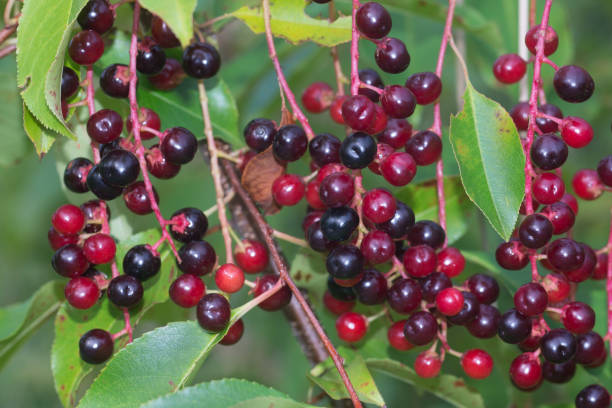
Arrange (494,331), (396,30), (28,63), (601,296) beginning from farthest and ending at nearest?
(396,30)
(601,296)
(494,331)
(28,63)

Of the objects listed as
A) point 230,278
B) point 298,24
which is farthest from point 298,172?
point 230,278

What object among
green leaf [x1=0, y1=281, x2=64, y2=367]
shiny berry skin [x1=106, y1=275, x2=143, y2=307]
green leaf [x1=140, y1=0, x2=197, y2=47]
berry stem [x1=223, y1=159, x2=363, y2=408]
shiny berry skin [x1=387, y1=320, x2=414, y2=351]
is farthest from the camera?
green leaf [x1=0, y1=281, x2=64, y2=367]

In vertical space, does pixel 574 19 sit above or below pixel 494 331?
below

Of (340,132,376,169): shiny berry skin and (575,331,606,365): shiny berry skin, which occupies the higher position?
(340,132,376,169): shiny berry skin

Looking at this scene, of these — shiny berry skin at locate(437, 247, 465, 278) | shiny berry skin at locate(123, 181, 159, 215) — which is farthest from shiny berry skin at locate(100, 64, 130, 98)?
shiny berry skin at locate(437, 247, 465, 278)

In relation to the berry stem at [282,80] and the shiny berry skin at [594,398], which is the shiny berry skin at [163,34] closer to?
the berry stem at [282,80]

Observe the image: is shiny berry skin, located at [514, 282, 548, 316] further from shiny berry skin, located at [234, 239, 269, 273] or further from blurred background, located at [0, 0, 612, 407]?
shiny berry skin, located at [234, 239, 269, 273]

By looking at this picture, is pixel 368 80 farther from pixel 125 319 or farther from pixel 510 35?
pixel 510 35

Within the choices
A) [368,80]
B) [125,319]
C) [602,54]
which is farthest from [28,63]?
[602,54]
